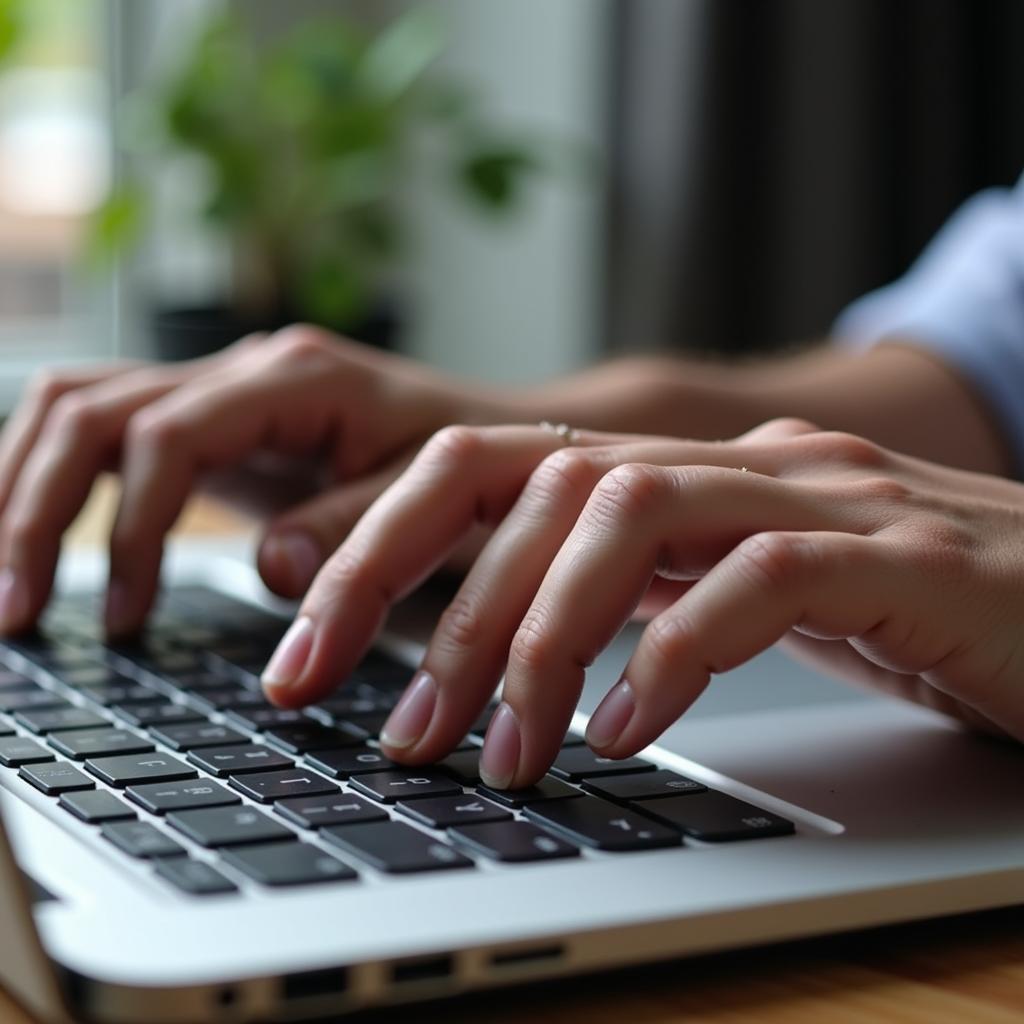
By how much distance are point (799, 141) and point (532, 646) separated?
1.34 metres

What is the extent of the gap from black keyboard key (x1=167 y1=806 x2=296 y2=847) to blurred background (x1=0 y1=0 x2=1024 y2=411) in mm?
1207

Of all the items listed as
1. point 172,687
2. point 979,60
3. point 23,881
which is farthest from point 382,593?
point 979,60

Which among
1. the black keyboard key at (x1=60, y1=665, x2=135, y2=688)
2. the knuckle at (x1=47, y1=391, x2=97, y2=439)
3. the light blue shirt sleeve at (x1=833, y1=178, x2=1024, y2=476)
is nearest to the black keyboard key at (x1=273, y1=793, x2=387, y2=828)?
the black keyboard key at (x1=60, y1=665, x2=135, y2=688)

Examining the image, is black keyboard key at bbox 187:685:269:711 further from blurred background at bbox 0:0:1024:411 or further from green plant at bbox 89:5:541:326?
green plant at bbox 89:5:541:326

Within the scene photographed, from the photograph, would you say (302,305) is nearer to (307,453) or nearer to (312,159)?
(312,159)

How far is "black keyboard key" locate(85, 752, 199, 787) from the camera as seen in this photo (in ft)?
1.52

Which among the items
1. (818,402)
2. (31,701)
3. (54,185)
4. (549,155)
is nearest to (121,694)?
(31,701)

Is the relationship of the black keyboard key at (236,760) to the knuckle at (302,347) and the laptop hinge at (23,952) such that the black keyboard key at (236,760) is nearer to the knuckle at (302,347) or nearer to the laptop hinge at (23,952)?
the laptop hinge at (23,952)

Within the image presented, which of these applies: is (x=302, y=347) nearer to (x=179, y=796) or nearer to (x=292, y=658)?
(x=292, y=658)

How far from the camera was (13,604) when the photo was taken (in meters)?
0.75

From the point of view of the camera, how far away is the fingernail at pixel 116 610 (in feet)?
2.43

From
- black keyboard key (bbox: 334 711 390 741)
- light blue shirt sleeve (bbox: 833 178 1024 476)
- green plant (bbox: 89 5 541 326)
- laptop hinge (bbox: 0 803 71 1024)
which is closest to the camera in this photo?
laptop hinge (bbox: 0 803 71 1024)

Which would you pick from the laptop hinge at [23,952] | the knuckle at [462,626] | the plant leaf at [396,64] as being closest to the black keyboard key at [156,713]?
the knuckle at [462,626]

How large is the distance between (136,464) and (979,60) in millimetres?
1219
